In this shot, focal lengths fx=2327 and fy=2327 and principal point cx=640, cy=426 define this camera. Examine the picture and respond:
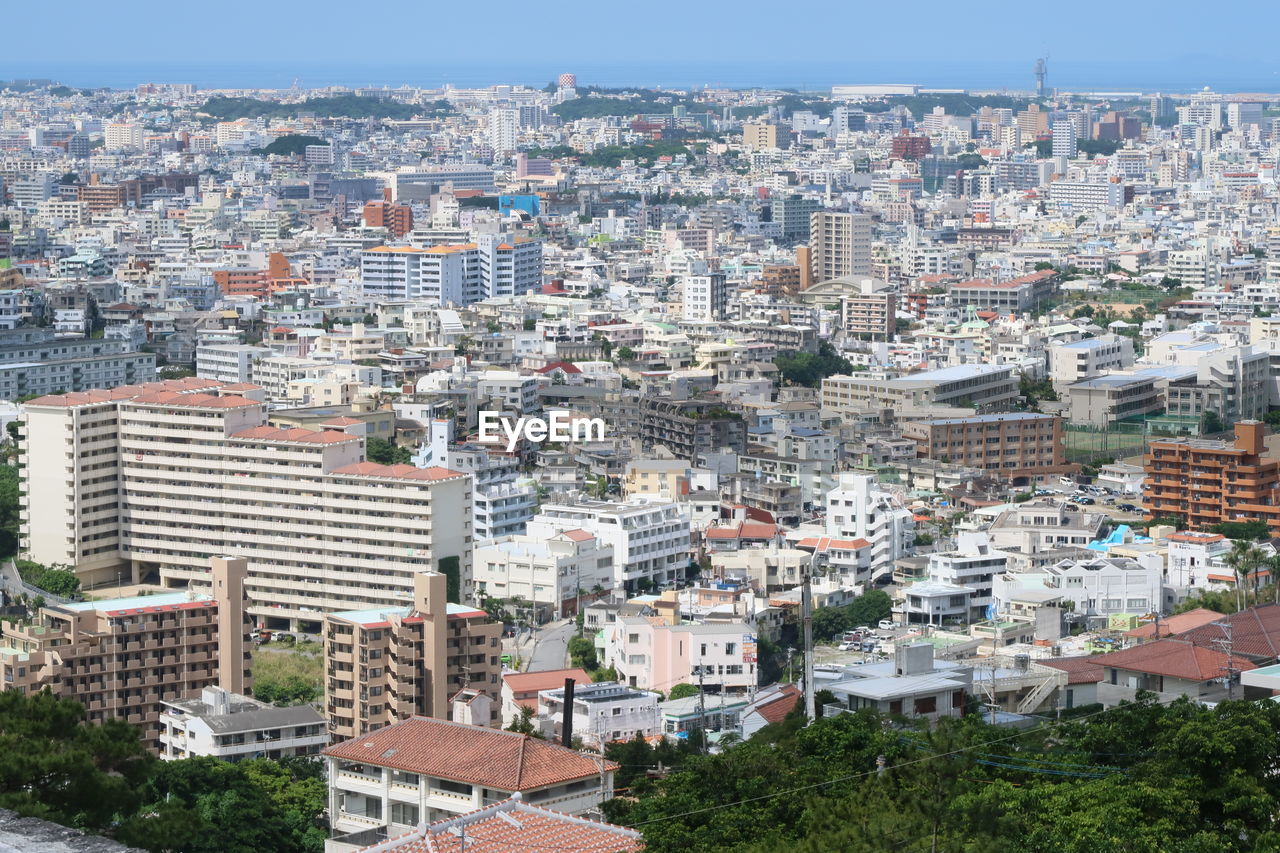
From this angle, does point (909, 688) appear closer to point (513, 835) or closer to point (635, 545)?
point (513, 835)

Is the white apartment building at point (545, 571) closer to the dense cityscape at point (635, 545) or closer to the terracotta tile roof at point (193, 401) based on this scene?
the dense cityscape at point (635, 545)

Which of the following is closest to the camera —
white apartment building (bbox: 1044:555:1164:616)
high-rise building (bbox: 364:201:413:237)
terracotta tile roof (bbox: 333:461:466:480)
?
white apartment building (bbox: 1044:555:1164:616)

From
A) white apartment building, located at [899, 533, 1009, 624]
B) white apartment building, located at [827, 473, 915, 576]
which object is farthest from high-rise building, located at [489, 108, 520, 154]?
Answer: white apartment building, located at [899, 533, 1009, 624]

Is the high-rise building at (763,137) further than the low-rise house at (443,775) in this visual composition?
Yes

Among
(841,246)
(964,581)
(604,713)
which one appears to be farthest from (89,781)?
(841,246)

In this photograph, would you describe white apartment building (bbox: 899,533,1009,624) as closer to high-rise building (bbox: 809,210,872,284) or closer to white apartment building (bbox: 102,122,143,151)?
high-rise building (bbox: 809,210,872,284)
